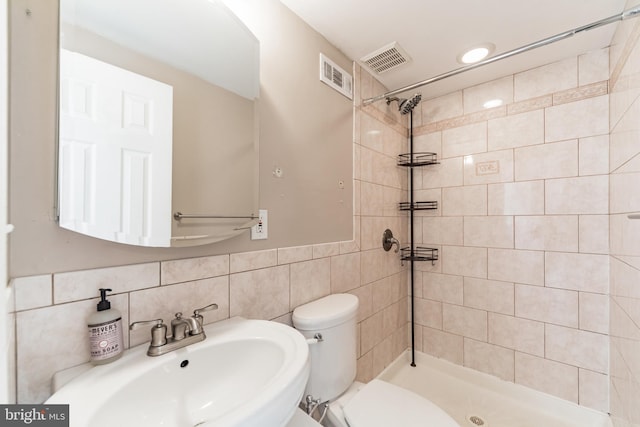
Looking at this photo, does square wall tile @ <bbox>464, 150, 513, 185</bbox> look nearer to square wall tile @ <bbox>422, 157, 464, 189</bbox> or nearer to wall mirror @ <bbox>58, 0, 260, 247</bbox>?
square wall tile @ <bbox>422, 157, 464, 189</bbox>

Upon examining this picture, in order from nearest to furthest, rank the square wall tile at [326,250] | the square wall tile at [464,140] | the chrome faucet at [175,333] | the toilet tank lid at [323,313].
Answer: the chrome faucet at [175,333] → the toilet tank lid at [323,313] → the square wall tile at [326,250] → the square wall tile at [464,140]

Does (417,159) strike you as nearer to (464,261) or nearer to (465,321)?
(464,261)

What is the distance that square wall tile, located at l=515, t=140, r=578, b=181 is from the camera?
1596 mm

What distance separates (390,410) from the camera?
1116mm

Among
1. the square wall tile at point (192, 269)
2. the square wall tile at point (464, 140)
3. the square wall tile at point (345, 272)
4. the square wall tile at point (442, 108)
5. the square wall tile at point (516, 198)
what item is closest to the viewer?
the square wall tile at point (192, 269)

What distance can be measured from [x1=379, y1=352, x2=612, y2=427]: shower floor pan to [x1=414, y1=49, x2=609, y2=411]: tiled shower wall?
6 centimetres

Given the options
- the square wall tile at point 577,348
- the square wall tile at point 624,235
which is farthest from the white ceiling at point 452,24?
the square wall tile at point 577,348

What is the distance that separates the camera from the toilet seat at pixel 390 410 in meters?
1.05

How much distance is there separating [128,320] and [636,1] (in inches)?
86.4

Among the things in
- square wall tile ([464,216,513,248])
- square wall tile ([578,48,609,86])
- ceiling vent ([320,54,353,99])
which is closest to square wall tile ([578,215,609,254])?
square wall tile ([464,216,513,248])

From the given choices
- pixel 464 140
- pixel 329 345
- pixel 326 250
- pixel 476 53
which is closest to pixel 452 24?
pixel 476 53

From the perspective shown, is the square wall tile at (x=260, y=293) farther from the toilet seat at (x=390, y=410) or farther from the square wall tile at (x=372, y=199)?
the square wall tile at (x=372, y=199)

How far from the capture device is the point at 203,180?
952mm
